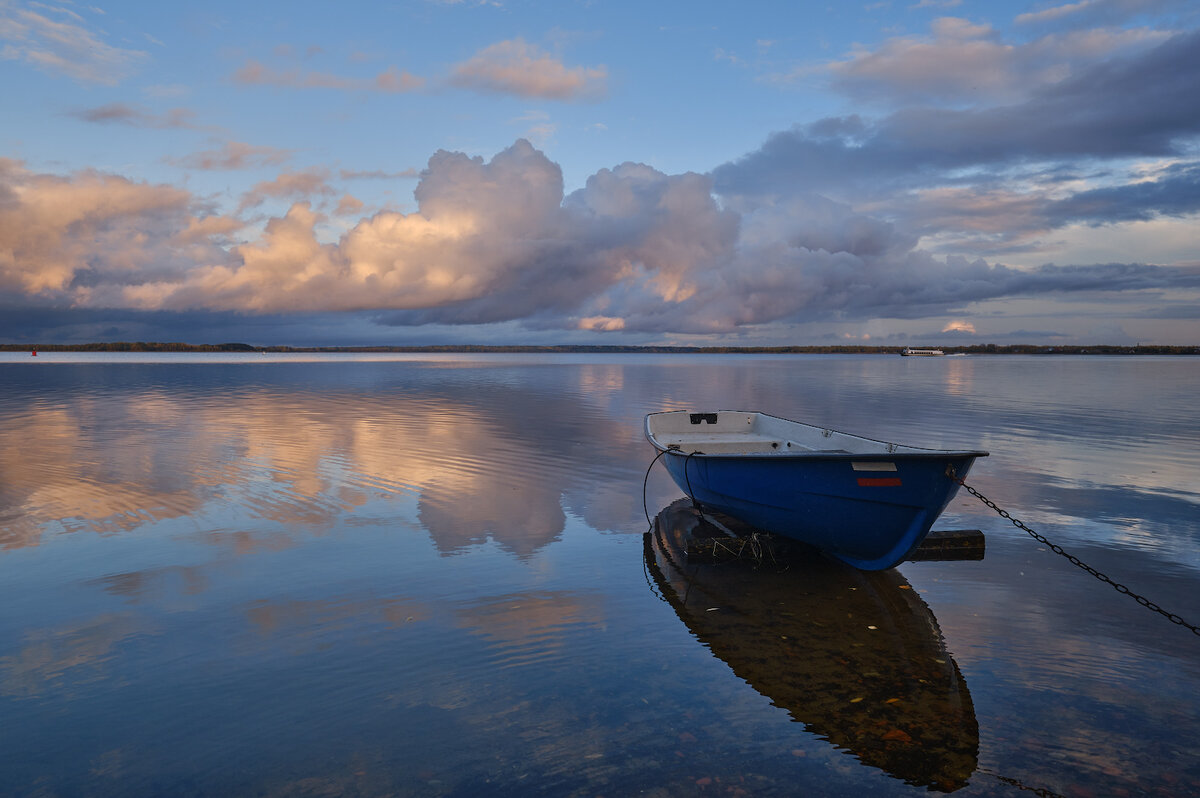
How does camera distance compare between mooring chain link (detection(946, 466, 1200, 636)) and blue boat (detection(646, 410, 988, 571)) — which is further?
blue boat (detection(646, 410, 988, 571))

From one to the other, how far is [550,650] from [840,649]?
3.02 meters

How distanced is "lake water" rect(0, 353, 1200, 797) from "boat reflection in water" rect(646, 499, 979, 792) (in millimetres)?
34

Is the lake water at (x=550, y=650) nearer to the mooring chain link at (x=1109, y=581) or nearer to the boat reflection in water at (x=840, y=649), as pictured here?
the boat reflection in water at (x=840, y=649)

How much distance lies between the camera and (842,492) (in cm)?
933

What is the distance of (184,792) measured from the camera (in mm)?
4969

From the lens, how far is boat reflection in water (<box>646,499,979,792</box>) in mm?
5609

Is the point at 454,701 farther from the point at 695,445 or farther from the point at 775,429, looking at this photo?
the point at 775,429

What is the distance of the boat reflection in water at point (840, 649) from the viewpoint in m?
5.61

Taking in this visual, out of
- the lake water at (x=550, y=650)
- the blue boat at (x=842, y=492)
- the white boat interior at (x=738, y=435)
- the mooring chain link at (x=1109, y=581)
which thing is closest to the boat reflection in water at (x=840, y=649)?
the lake water at (x=550, y=650)

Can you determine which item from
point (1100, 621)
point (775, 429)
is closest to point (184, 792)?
point (1100, 621)

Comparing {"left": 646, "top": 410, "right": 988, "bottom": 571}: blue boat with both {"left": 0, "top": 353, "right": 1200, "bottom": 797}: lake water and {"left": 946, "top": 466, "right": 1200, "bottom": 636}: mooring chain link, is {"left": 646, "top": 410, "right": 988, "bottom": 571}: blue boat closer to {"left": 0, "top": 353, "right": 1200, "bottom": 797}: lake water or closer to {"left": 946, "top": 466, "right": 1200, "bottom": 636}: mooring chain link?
{"left": 946, "top": 466, "right": 1200, "bottom": 636}: mooring chain link

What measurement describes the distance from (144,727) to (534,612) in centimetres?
392

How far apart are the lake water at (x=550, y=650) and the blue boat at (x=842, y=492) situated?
2.05ft

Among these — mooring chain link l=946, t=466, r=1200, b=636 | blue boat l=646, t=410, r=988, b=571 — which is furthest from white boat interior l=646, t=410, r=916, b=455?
mooring chain link l=946, t=466, r=1200, b=636
